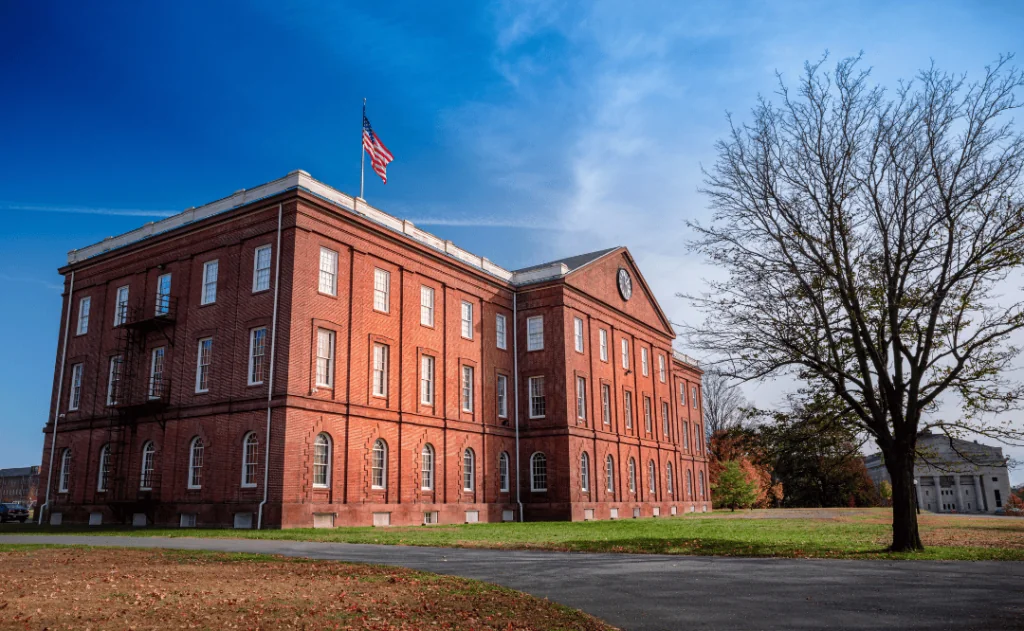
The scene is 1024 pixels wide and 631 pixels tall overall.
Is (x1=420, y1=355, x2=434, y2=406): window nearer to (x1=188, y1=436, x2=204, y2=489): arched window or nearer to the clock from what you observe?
(x1=188, y1=436, x2=204, y2=489): arched window

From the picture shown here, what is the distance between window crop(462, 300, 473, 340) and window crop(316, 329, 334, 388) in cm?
928

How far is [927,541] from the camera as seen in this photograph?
65.4 ft

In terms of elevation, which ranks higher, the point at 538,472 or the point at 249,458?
the point at 249,458

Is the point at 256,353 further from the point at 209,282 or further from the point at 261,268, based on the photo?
the point at 209,282

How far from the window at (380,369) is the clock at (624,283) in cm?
1939

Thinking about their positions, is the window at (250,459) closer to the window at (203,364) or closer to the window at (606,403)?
the window at (203,364)

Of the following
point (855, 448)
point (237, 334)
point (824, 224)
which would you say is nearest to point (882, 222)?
point (824, 224)

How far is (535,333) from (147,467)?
19.7 meters

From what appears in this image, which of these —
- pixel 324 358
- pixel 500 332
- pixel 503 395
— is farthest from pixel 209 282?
pixel 503 395

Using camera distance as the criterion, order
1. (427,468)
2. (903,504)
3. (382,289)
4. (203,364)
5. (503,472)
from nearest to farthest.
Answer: (903,504) → (203,364) → (382,289) → (427,468) → (503,472)

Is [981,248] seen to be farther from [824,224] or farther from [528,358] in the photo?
[528,358]

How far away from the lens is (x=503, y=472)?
38688mm

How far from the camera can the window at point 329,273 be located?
29484 mm

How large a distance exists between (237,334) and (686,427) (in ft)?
136
